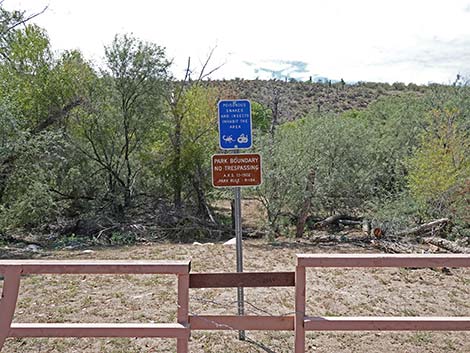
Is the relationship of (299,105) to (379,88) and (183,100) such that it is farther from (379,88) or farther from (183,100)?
(183,100)

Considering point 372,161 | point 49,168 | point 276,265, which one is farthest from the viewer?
point 372,161

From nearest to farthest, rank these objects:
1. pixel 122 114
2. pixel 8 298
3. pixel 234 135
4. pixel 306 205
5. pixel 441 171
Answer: pixel 8 298, pixel 234 135, pixel 441 171, pixel 306 205, pixel 122 114

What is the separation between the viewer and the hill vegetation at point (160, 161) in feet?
38.3

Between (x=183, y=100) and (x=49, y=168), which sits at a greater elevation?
(x=183, y=100)

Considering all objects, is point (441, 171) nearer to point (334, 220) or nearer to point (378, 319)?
point (334, 220)

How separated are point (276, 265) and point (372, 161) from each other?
8.45m

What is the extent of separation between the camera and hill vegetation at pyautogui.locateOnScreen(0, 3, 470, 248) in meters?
11.7

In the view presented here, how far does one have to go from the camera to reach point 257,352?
408 centimetres

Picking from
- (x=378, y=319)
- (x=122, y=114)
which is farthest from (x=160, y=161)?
(x=378, y=319)

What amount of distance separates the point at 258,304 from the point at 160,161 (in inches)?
386

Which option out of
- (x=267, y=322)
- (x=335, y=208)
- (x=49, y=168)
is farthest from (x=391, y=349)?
(x=49, y=168)

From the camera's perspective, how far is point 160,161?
47.9 feet

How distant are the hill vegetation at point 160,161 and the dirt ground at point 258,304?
4.44 meters

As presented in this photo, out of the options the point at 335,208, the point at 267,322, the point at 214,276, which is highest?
the point at 214,276
